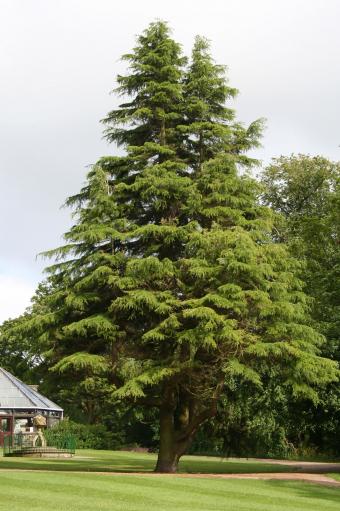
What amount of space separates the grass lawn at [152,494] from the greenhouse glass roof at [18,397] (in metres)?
30.0

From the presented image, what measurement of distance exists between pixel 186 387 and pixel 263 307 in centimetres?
408

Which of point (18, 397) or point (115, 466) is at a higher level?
point (18, 397)

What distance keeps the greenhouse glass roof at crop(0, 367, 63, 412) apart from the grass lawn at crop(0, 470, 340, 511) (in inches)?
1182

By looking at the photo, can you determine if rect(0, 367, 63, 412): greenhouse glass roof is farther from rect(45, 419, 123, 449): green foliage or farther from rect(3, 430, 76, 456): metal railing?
rect(3, 430, 76, 456): metal railing

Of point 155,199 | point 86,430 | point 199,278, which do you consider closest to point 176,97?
point 155,199

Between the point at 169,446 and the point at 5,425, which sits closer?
the point at 169,446

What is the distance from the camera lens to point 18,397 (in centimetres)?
5150

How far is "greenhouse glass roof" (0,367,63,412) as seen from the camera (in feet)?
167

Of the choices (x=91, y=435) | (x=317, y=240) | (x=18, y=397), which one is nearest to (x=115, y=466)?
(x=317, y=240)

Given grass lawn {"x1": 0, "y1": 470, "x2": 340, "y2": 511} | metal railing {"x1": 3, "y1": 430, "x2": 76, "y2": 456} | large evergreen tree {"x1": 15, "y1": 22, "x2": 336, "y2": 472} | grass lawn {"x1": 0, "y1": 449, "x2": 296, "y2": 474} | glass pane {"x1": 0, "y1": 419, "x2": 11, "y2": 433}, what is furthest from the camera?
glass pane {"x1": 0, "y1": 419, "x2": 11, "y2": 433}

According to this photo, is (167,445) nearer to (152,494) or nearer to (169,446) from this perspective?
(169,446)

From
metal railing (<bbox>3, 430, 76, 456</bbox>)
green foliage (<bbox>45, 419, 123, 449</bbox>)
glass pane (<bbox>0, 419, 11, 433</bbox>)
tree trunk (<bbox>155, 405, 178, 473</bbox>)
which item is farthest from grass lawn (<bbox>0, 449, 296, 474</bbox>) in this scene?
A: green foliage (<bbox>45, 419, 123, 449</bbox>)

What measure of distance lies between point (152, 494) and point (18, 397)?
117 feet

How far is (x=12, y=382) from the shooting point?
173 ft
